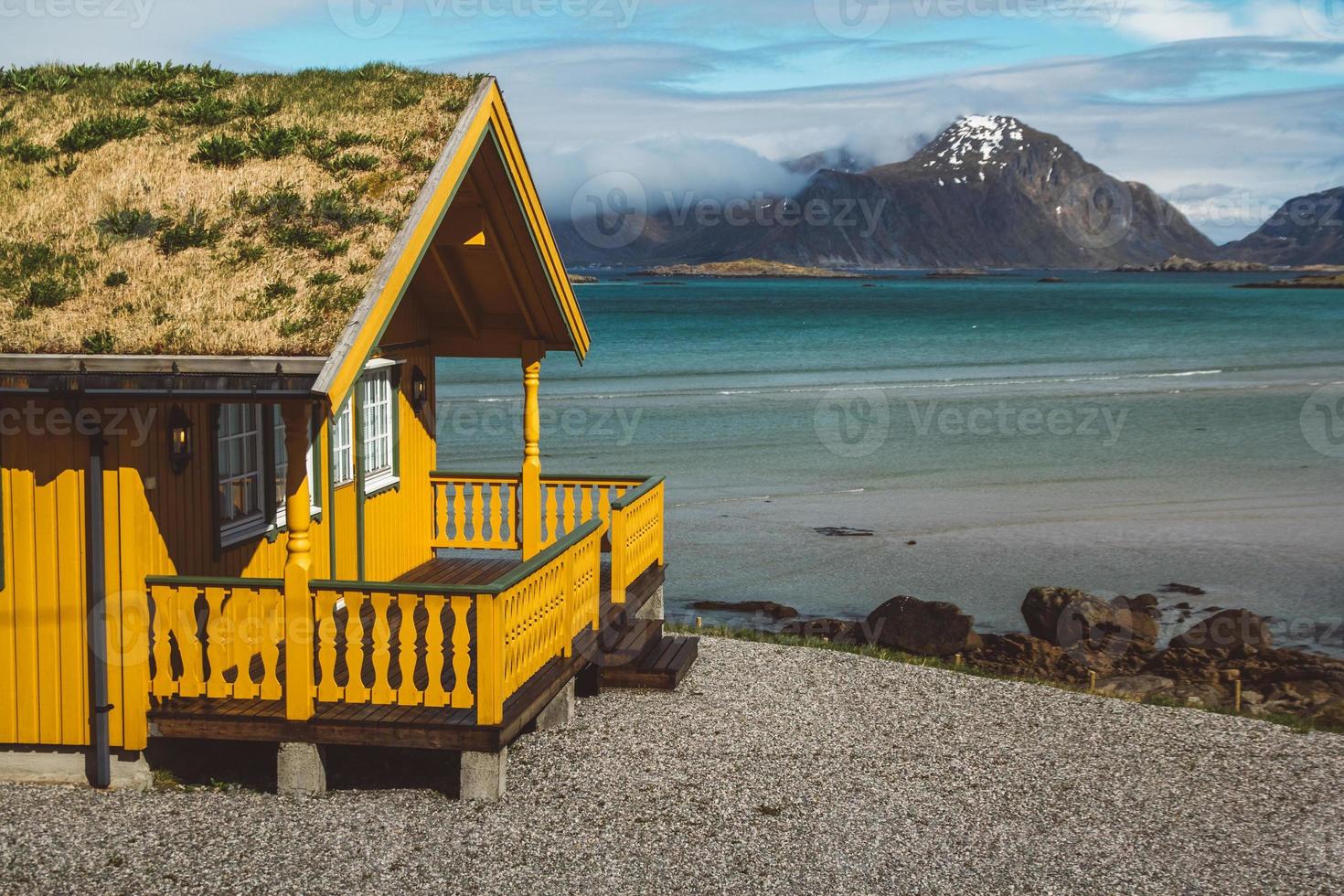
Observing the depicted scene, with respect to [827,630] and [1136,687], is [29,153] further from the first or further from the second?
[1136,687]

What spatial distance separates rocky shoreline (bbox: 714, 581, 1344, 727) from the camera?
52.3 ft

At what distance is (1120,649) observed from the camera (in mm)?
18609

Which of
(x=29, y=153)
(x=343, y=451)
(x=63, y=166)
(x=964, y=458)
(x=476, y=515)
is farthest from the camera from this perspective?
(x=964, y=458)

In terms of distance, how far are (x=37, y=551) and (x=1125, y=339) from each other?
→ 10219cm

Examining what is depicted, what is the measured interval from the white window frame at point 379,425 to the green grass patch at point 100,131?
3153mm

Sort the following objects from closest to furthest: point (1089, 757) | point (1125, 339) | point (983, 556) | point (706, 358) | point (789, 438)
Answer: point (1089, 757), point (983, 556), point (789, 438), point (706, 358), point (1125, 339)

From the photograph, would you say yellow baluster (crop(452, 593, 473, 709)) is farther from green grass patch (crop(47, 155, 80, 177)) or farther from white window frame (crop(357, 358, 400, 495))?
green grass patch (crop(47, 155, 80, 177))

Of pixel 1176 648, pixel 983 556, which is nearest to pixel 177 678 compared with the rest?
pixel 1176 648

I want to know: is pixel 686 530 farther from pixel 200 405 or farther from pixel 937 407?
pixel 937 407

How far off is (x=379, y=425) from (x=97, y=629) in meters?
5.22

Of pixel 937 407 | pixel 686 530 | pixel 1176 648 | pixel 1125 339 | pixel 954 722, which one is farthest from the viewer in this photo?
pixel 1125 339

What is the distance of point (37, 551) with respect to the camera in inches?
385

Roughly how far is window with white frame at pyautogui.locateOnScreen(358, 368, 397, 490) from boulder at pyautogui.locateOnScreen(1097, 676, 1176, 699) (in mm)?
8283

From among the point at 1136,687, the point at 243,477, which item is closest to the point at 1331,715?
the point at 1136,687
